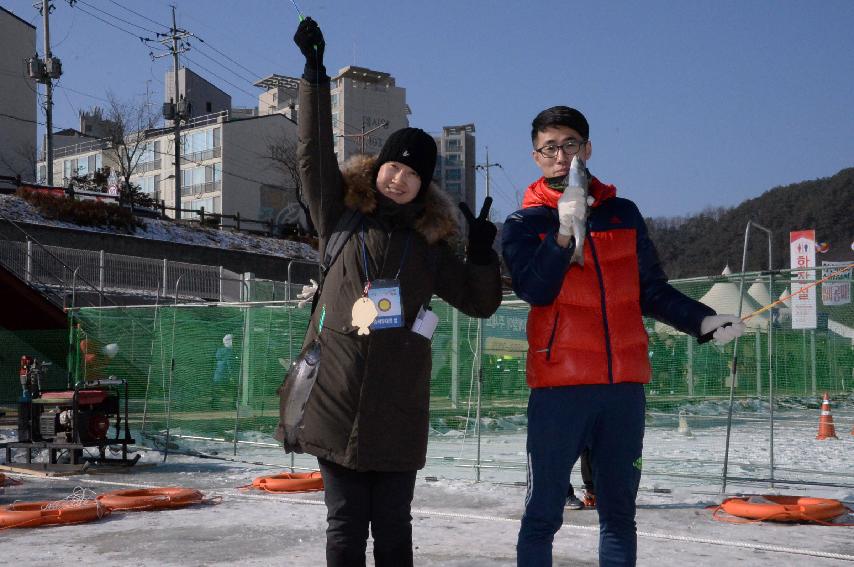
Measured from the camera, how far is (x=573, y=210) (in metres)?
2.67

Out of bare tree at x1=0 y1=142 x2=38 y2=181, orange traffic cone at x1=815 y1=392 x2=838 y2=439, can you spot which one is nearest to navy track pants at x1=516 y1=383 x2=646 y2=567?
orange traffic cone at x1=815 y1=392 x2=838 y2=439

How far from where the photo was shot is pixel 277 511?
644cm

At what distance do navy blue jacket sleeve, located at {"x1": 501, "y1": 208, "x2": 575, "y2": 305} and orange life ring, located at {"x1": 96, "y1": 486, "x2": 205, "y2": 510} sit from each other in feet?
14.7

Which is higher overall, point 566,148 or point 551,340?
point 566,148

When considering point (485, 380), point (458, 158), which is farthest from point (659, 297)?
point (458, 158)

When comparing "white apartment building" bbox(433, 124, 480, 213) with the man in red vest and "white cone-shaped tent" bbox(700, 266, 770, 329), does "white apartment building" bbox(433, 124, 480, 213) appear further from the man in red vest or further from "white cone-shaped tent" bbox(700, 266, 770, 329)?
the man in red vest

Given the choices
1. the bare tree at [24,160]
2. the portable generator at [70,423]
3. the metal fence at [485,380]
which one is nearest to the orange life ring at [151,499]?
the portable generator at [70,423]

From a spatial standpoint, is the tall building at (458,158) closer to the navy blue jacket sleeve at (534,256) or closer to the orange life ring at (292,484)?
the orange life ring at (292,484)

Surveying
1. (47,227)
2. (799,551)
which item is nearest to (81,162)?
(47,227)

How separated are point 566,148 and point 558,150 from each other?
27 mm

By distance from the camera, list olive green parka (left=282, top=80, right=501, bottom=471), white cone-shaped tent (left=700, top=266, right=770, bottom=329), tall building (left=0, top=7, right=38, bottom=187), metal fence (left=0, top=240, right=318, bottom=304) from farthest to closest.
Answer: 1. tall building (left=0, top=7, right=38, bottom=187)
2. metal fence (left=0, top=240, right=318, bottom=304)
3. white cone-shaped tent (left=700, top=266, right=770, bottom=329)
4. olive green parka (left=282, top=80, right=501, bottom=471)

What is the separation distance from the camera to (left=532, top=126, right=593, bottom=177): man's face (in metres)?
3.07

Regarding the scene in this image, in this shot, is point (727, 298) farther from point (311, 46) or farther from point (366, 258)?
point (311, 46)

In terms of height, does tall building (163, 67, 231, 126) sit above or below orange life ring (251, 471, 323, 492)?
above
